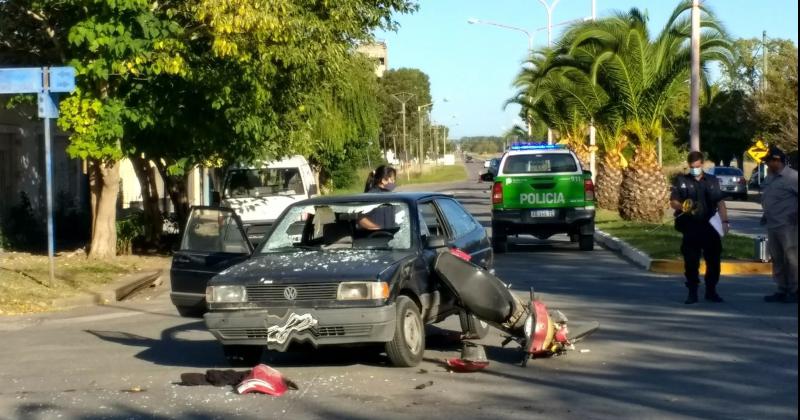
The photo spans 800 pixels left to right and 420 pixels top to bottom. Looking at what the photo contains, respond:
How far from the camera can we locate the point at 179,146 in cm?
2070

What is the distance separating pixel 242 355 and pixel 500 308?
2298mm

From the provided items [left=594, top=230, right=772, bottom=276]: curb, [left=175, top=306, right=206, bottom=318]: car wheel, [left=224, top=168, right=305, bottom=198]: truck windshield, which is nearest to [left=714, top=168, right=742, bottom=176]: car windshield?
[left=224, top=168, right=305, bottom=198]: truck windshield

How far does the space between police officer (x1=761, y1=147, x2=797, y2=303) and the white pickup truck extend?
10.5m

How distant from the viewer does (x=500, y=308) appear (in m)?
9.69

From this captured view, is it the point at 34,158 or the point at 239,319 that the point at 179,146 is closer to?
the point at 34,158

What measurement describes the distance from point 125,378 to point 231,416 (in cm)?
211

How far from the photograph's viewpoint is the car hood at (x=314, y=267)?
9375mm

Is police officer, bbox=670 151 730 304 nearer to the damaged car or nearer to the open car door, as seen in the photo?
the damaged car

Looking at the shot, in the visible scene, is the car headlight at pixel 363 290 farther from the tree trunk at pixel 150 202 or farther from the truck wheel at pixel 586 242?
the tree trunk at pixel 150 202

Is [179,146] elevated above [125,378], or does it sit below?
above

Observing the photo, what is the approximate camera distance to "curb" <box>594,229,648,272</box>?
63.1 ft

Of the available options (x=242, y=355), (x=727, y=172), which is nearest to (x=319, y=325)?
(x=242, y=355)

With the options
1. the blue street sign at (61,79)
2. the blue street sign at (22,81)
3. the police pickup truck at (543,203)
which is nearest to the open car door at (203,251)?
the blue street sign at (61,79)

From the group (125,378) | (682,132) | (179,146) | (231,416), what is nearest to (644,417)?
(231,416)
